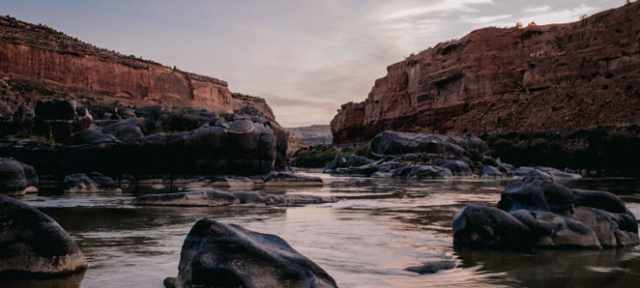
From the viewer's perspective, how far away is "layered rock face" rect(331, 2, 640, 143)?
190 ft

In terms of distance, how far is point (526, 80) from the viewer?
70.7m

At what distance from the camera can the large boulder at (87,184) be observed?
56.0 ft

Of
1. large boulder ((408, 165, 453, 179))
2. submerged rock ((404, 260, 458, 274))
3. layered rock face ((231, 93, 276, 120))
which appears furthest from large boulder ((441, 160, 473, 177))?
layered rock face ((231, 93, 276, 120))

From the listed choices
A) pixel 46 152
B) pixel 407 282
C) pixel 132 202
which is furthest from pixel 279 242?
pixel 46 152

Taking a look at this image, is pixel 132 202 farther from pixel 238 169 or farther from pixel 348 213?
pixel 238 169

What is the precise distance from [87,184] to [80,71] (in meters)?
90.0

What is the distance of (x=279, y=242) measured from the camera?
438 centimetres

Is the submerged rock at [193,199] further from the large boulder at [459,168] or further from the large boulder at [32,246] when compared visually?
the large boulder at [459,168]

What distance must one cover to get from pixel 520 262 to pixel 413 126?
8271 centimetres

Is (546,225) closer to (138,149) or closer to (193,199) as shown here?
(193,199)

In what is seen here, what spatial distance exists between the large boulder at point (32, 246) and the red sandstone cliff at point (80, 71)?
76074mm

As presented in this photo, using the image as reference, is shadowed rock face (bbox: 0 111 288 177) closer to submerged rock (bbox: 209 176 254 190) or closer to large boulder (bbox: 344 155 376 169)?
submerged rock (bbox: 209 176 254 190)

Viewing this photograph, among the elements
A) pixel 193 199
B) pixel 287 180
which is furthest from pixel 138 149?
pixel 193 199

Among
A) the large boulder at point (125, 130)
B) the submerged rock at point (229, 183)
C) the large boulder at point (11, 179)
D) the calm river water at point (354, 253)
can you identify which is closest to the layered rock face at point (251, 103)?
the large boulder at point (125, 130)
